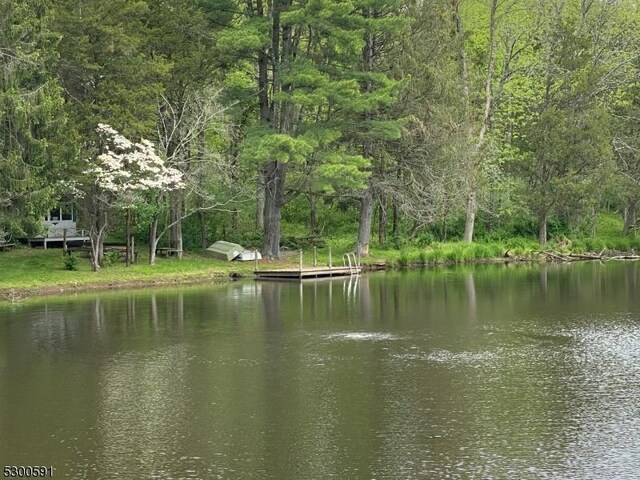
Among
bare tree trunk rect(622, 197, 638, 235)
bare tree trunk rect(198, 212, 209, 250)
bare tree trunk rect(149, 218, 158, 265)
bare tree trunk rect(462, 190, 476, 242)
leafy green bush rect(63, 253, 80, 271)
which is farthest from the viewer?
bare tree trunk rect(622, 197, 638, 235)

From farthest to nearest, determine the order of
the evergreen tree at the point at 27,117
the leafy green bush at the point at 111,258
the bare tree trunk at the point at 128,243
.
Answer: the leafy green bush at the point at 111,258 → the bare tree trunk at the point at 128,243 → the evergreen tree at the point at 27,117

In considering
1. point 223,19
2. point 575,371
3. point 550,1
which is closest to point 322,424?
point 575,371

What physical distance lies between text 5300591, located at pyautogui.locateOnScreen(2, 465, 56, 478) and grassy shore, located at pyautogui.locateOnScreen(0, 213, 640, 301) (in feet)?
63.4

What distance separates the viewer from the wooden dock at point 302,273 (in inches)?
1451

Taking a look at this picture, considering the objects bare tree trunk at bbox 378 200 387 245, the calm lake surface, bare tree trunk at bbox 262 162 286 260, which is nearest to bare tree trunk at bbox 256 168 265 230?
bare tree trunk at bbox 262 162 286 260

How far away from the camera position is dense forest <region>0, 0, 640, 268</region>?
1296 inches

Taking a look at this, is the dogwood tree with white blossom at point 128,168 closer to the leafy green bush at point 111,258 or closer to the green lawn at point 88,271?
the leafy green bush at point 111,258

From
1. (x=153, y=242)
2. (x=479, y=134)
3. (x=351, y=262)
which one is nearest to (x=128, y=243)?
(x=153, y=242)

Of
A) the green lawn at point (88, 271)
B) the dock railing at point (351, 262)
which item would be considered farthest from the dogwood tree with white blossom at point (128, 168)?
the dock railing at point (351, 262)

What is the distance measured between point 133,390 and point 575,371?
331 inches

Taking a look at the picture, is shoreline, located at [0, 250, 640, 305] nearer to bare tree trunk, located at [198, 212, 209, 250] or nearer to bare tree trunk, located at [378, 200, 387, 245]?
bare tree trunk, located at [378, 200, 387, 245]

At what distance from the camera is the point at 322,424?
43.4 feet

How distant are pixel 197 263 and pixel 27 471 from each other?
26460mm

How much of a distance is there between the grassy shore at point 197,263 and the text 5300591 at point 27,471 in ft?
63.4
